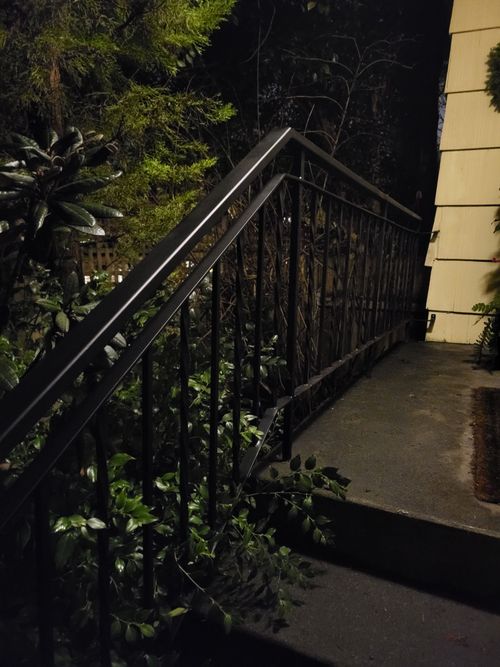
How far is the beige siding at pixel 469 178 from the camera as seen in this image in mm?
3770

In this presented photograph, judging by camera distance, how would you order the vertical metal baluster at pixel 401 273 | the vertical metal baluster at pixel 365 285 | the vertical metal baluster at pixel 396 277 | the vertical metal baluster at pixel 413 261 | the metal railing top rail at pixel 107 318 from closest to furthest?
1. the metal railing top rail at pixel 107 318
2. the vertical metal baluster at pixel 365 285
3. the vertical metal baluster at pixel 396 277
4. the vertical metal baluster at pixel 401 273
5. the vertical metal baluster at pixel 413 261

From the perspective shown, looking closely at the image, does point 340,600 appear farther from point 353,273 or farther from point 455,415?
point 353,273

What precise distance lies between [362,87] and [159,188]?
270 centimetres

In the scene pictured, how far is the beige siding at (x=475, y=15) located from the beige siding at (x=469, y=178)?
90 cm

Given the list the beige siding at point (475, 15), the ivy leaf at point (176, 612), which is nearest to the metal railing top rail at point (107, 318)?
the ivy leaf at point (176, 612)

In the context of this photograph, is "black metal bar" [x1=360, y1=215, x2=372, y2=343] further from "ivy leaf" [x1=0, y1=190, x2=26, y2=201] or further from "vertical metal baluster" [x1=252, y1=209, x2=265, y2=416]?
"ivy leaf" [x1=0, y1=190, x2=26, y2=201]

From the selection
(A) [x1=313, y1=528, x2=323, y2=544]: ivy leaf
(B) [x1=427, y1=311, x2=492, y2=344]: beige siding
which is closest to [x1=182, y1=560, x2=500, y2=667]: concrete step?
(A) [x1=313, y1=528, x2=323, y2=544]: ivy leaf

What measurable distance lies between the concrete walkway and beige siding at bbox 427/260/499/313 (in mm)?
1087

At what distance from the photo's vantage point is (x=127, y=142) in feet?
11.6

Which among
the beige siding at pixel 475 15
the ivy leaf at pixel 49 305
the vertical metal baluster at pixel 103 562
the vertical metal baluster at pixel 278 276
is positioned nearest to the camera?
the vertical metal baluster at pixel 103 562

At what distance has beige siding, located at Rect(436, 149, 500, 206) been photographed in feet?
12.4

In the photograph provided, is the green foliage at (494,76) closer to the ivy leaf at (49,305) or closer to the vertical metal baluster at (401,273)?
the vertical metal baluster at (401,273)

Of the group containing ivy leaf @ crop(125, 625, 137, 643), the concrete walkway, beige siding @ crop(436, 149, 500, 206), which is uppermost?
beige siding @ crop(436, 149, 500, 206)

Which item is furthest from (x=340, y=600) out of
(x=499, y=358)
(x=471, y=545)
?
(x=499, y=358)
